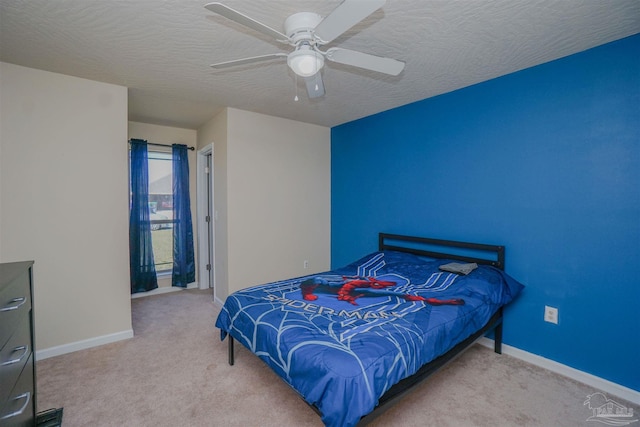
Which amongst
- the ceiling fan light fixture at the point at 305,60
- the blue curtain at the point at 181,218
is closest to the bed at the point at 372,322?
the ceiling fan light fixture at the point at 305,60

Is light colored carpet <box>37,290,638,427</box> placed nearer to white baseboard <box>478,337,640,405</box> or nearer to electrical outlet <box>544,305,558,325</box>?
white baseboard <box>478,337,640,405</box>

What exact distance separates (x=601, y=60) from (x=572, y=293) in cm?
176

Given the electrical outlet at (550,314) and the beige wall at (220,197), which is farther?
the beige wall at (220,197)

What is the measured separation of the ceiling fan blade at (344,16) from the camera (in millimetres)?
1236

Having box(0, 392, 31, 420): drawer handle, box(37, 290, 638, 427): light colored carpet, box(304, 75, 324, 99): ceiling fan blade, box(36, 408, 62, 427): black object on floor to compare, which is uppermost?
box(304, 75, 324, 99): ceiling fan blade

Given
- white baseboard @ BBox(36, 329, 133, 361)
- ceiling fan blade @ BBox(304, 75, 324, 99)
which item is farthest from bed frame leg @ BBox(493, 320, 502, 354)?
white baseboard @ BBox(36, 329, 133, 361)

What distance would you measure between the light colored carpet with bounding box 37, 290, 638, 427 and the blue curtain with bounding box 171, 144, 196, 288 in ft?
5.40

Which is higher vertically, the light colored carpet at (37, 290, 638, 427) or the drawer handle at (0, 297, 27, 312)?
the drawer handle at (0, 297, 27, 312)

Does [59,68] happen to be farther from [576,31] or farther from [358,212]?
[576,31]

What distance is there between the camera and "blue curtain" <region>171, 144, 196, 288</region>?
4.29 meters

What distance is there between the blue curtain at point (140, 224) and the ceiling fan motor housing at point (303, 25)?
10.7ft

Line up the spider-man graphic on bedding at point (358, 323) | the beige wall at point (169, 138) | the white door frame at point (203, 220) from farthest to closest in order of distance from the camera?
1. the white door frame at point (203, 220)
2. the beige wall at point (169, 138)
3. the spider-man graphic on bedding at point (358, 323)

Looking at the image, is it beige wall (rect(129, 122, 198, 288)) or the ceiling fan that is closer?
the ceiling fan

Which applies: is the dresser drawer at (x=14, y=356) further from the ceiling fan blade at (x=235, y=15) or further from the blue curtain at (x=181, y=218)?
the blue curtain at (x=181, y=218)
